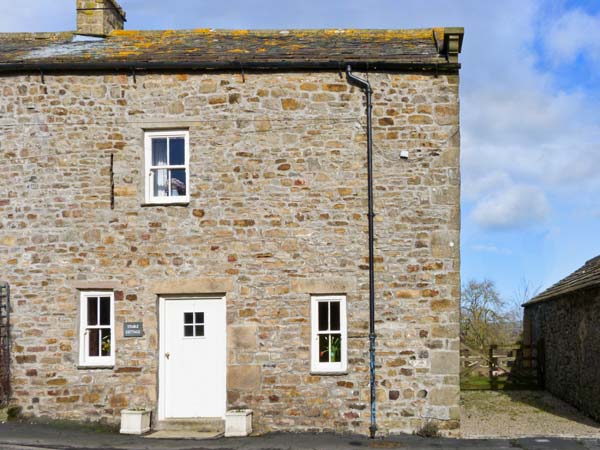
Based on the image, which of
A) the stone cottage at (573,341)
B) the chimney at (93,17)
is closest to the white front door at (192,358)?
the chimney at (93,17)

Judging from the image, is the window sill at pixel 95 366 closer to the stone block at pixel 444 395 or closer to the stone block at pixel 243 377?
the stone block at pixel 243 377

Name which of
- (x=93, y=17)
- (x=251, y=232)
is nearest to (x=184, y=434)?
(x=251, y=232)

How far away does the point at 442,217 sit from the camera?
39.9 ft

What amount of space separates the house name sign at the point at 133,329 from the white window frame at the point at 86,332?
258mm

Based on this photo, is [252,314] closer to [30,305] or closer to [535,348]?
[30,305]

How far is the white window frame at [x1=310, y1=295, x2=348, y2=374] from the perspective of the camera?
11984 millimetres

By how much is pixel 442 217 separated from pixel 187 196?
173 inches

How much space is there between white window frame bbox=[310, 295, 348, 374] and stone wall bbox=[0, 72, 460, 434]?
0.44 feet

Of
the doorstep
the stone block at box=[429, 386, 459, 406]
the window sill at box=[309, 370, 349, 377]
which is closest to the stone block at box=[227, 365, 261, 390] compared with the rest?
the doorstep

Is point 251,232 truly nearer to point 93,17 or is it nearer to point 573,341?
point 93,17

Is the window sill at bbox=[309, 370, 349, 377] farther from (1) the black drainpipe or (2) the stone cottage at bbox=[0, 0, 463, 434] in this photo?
(1) the black drainpipe

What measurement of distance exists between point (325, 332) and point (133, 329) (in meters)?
3.25

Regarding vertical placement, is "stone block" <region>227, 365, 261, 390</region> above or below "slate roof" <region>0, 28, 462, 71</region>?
below

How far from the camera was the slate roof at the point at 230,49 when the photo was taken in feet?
40.6
